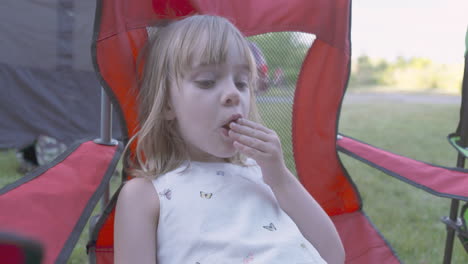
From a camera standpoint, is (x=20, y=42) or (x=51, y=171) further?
(x=20, y=42)

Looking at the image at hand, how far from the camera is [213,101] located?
0.96m

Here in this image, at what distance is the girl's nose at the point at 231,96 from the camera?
95cm

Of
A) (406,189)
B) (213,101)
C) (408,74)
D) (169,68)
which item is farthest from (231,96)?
(408,74)

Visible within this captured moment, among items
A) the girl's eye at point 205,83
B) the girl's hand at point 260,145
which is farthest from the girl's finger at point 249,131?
the girl's eye at point 205,83

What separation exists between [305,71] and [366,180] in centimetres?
191

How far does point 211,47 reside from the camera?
99 centimetres

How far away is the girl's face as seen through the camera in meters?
0.96

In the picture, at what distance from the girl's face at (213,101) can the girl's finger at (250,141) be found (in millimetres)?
27

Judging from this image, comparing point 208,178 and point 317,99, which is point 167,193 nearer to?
point 208,178

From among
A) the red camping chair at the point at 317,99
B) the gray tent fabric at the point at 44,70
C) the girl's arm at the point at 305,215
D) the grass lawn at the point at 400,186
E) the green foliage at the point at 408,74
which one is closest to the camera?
the girl's arm at the point at 305,215

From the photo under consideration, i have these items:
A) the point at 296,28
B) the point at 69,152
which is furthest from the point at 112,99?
the point at 296,28

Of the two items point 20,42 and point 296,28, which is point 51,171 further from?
point 20,42

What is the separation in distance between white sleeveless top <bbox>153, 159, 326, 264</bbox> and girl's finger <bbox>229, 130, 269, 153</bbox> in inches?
5.2

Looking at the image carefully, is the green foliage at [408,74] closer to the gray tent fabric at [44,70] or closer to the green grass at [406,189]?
the green grass at [406,189]
